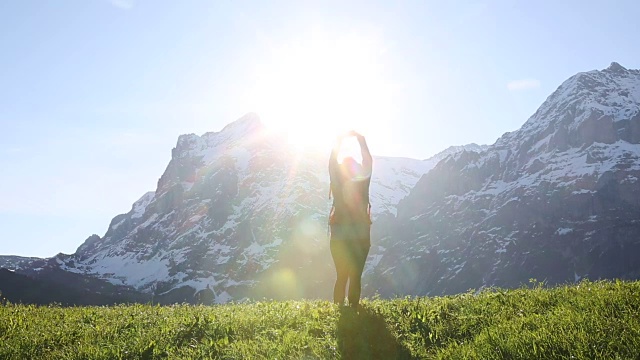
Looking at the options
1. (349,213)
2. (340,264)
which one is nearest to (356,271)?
(340,264)

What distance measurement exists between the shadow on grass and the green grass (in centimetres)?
2

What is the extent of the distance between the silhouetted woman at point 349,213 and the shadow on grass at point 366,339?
180 cm

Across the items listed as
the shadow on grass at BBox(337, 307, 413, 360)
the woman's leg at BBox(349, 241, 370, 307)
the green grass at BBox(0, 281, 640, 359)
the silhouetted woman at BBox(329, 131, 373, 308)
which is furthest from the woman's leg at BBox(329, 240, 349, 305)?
the shadow on grass at BBox(337, 307, 413, 360)

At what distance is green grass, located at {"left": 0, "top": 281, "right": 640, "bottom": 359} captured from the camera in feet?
25.5

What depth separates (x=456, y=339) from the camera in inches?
369

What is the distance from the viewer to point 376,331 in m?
10.3

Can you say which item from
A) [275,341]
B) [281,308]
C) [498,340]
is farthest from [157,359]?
[498,340]

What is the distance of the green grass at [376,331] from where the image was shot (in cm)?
778

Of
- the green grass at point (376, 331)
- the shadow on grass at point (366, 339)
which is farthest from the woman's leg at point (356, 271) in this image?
the shadow on grass at point (366, 339)

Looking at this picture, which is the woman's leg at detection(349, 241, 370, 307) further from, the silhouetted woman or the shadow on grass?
the shadow on grass

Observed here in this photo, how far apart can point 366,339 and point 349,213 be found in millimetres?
4040

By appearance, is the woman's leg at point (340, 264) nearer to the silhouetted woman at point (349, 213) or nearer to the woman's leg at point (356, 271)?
the silhouetted woman at point (349, 213)

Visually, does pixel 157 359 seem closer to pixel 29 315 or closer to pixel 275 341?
pixel 275 341

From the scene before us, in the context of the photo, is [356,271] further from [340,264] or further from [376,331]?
[376,331]
